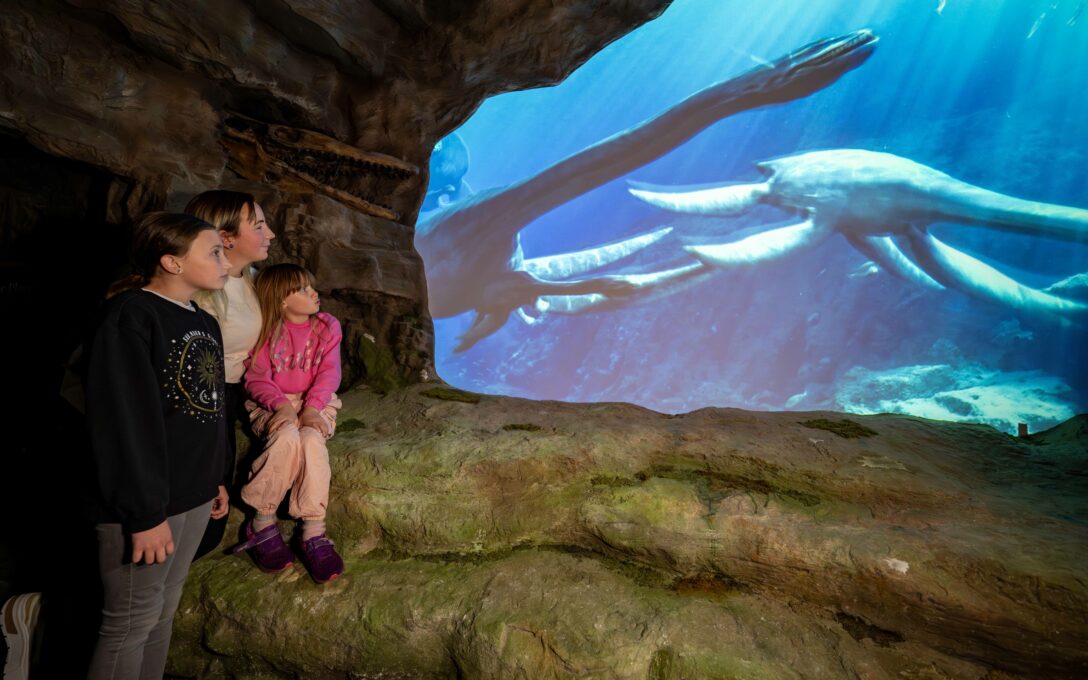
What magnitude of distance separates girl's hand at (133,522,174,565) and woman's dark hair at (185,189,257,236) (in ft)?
4.70

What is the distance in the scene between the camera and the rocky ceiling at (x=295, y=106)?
13.4 ft

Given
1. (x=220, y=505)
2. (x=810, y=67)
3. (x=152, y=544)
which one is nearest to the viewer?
(x=152, y=544)

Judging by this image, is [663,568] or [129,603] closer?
[129,603]

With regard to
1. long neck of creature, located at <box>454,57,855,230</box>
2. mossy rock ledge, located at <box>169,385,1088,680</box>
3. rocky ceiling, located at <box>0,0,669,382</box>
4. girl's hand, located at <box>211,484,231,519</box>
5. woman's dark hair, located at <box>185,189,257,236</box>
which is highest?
long neck of creature, located at <box>454,57,855,230</box>

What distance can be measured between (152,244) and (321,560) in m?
1.55

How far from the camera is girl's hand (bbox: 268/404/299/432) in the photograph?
256 cm

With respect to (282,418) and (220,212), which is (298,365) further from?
(220,212)

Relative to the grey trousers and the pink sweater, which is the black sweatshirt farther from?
the pink sweater

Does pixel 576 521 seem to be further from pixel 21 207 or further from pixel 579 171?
pixel 579 171

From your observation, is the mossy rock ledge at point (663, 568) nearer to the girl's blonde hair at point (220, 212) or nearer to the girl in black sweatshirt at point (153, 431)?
the girl in black sweatshirt at point (153, 431)

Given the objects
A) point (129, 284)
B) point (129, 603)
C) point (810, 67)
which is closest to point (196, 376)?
point (129, 284)

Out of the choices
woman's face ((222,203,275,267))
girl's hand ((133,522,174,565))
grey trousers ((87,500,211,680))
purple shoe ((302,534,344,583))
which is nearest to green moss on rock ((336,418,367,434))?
purple shoe ((302,534,344,583))

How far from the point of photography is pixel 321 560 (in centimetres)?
252

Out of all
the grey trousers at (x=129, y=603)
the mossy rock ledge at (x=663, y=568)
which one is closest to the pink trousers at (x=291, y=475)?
the mossy rock ledge at (x=663, y=568)
